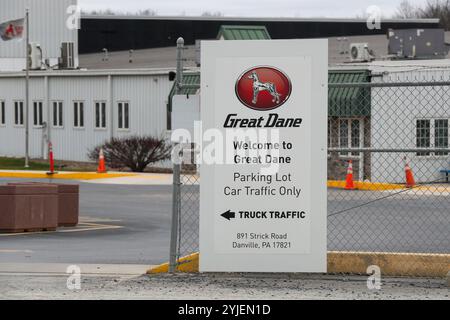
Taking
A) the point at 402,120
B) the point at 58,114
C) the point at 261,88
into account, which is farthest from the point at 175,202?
the point at 58,114

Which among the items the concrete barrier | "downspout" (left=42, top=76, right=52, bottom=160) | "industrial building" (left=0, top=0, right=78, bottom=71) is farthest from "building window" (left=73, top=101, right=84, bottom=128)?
the concrete barrier

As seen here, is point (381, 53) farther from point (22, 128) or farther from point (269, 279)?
point (269, 279)

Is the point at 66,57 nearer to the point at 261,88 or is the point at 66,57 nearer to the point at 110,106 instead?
the point at 110,106

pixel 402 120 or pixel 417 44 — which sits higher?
pixel 417 44

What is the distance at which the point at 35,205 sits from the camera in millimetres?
19625

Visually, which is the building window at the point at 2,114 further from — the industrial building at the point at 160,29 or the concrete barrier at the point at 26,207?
the concrete barrier at the point at 26,207

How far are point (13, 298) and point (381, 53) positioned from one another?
32.4 meters

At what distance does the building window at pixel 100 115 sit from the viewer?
4244 cm

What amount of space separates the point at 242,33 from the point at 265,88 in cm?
2469

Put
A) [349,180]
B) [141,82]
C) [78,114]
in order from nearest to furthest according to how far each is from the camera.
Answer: [349,180] < [141,82] < [78,114]

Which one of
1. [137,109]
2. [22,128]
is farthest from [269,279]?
[22,128]

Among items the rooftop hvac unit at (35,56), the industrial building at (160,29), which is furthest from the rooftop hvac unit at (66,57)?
the industrial building at (160,29)

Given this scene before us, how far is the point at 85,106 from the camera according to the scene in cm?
4306

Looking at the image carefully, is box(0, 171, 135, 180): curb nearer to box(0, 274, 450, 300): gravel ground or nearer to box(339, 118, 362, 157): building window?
box(339, 118, 362, 157): building window
